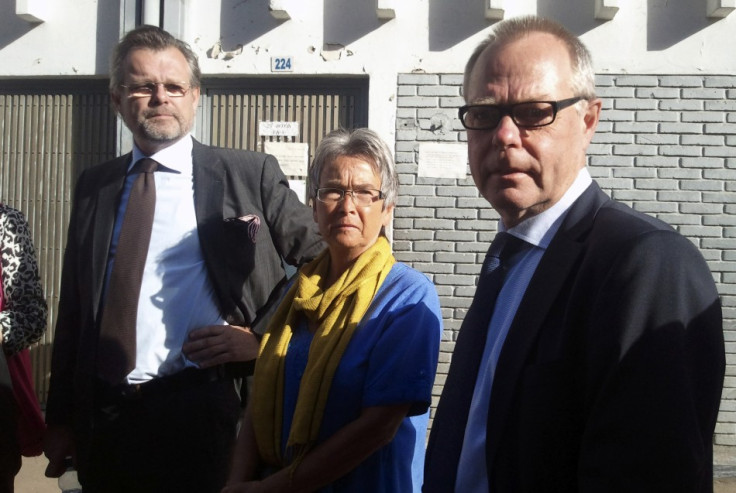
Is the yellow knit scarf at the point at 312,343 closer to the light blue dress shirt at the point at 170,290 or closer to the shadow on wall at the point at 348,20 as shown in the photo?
the light blue dress shirt at the point at 170,290

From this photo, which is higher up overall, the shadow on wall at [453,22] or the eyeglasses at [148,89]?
the shadow on wall at [453,22]

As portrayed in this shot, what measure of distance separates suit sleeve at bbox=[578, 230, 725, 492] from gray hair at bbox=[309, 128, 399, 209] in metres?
1.23

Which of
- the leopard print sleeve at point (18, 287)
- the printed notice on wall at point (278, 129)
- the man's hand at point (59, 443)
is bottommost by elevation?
the man's hand at point (59, 443)

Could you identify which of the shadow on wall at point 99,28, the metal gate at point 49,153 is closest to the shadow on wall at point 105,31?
the shadow on wall at point 99,28

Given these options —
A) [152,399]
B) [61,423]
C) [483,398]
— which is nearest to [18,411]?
[61,423]

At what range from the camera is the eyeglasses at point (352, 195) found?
238 cm

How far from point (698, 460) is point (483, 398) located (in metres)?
0.45

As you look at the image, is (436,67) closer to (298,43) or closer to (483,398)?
(298,43)

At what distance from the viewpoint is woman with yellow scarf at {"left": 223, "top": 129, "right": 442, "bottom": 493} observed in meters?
2.09

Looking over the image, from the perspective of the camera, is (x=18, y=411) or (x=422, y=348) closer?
(x=422, y=348)

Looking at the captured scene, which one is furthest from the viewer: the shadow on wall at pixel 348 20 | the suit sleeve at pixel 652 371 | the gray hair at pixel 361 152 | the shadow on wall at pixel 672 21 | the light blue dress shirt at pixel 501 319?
the shadow on wall at pixel 348 20

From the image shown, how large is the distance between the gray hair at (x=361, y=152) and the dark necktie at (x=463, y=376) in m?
0.80

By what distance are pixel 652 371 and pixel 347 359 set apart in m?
1.09

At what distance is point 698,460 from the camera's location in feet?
3.85
